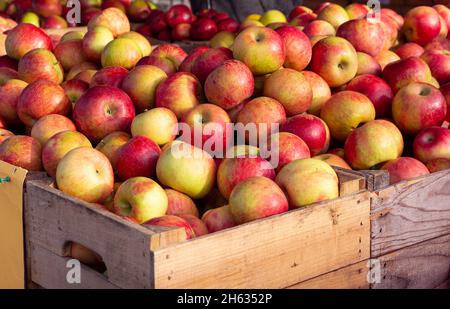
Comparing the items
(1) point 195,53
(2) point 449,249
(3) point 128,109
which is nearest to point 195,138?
(3) point 128,109

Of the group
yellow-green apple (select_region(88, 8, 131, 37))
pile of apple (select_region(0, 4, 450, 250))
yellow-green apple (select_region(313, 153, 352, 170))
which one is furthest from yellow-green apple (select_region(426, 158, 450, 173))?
yellow-green apple (select_region(88, 8, 131, 37))

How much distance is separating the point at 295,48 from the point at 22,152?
0.98 metres

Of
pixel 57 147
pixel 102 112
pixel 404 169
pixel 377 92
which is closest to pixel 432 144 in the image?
pixel 404 169

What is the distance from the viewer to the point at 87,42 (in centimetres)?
267

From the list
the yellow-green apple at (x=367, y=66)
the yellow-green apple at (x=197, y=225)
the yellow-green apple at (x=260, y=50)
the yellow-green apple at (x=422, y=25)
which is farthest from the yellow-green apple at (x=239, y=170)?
the yellow-green apple at (x=422, y=25)

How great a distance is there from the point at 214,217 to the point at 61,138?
0.57 meters

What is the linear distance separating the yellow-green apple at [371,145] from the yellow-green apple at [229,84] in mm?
371

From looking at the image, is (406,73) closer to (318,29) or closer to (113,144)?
(318,29)

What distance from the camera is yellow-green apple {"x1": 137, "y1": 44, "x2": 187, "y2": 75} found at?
2.45m

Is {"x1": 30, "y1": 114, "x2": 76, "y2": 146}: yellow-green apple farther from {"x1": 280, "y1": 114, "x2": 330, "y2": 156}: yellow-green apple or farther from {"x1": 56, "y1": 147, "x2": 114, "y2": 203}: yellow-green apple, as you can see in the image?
{"x1": 280, "y1": 114, "x2": 330, "y2": 156}: yellow-green apple

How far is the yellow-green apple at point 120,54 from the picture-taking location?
2.53m

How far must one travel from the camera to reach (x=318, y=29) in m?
2.78

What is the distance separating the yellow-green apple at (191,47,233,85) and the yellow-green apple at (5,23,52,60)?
2.70 ft
